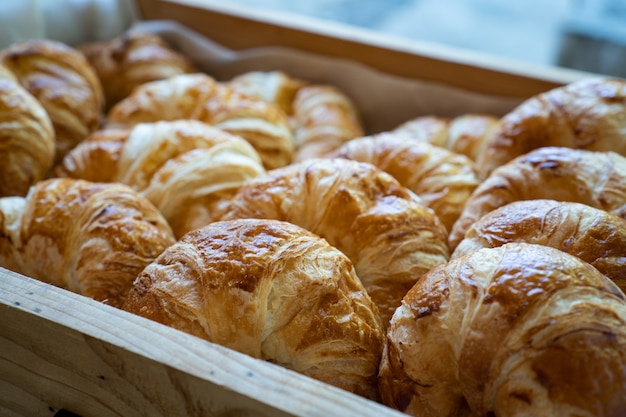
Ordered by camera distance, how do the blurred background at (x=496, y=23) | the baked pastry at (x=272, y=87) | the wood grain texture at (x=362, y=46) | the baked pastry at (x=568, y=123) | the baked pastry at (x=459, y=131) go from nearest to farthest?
the baked pastry at (x=568, y=123)
the baked pastry at (x=459, y=131)
the wood grain texture at (x=362, y=46)
the baked pastry at (x=272, y=87)
the blurred background at (x=496, y=23)

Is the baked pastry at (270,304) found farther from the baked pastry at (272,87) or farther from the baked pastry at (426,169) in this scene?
the baked pastry at (272,87)

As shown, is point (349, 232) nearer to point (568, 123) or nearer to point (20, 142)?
point (568, 123)

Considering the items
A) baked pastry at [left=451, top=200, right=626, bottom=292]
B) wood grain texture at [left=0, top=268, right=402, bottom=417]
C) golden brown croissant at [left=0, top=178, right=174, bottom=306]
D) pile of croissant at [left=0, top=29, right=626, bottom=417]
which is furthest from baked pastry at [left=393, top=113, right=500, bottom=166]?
wood grain texture at [left=0, top=268, right=402, bottom=417]

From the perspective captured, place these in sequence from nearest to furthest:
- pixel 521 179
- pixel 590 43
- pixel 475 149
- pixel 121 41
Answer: pixel 521 179
pixel 475 149
pixel 121 41
pixel 590 43

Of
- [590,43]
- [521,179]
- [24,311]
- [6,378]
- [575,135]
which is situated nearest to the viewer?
[24,311]

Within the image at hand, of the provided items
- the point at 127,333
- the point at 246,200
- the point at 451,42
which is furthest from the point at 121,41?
the point at 127,333

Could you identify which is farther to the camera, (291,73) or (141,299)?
(291,73)

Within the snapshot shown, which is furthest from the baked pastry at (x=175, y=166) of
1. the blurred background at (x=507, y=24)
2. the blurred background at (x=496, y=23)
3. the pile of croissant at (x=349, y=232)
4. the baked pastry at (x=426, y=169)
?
the blurred background at (x=507, y=24)

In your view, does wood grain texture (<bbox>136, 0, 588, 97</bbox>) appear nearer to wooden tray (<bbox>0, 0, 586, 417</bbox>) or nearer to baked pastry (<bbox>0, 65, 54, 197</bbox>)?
baked pastry (<bbox>0, 65, 54, 197</bbox>)

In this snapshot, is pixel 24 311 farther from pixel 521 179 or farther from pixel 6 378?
pixel 521 179
